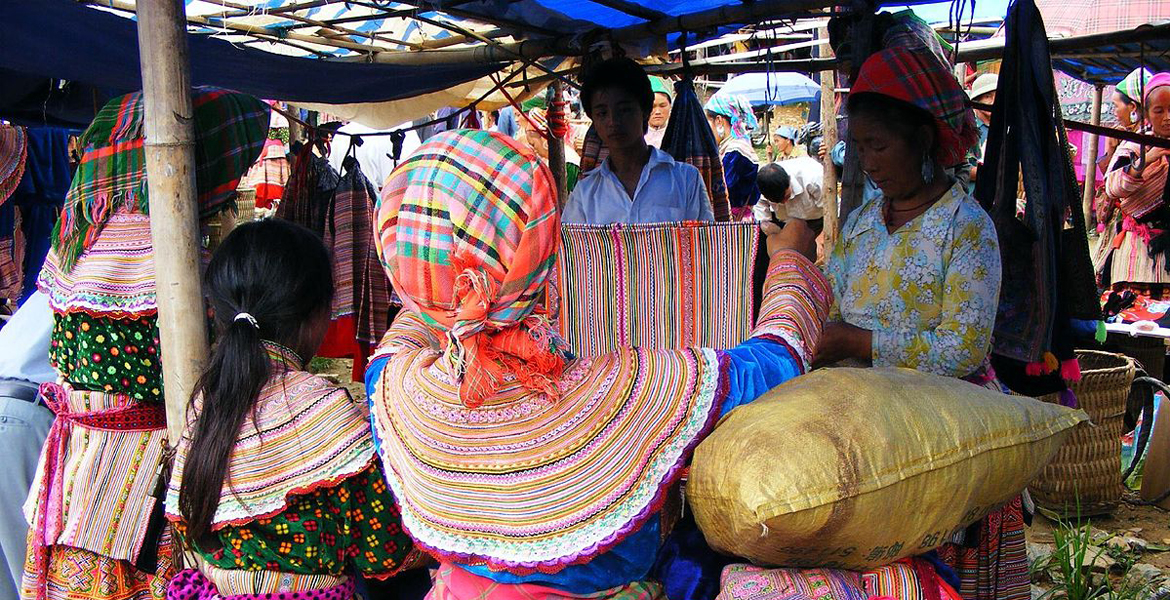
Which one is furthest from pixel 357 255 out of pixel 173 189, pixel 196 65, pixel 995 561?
pixel 995 561

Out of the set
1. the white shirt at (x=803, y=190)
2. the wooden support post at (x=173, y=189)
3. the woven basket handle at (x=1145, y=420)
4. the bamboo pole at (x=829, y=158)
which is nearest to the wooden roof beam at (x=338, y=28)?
the wooden support post at (x=173, y=189)

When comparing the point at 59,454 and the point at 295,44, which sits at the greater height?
the point at 295,44

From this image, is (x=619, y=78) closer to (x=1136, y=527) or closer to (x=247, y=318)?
(x=247, y=318)

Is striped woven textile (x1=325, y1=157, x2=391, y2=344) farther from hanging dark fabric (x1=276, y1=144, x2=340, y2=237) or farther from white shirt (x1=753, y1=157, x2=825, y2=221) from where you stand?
white shirt (x1=753, y1=157, x2=825, y2=221)

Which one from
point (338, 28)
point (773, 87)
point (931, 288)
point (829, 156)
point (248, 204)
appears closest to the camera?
point (931, 288)

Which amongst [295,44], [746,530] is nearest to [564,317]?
[746,530]

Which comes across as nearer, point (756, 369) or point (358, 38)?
point (756, 369)

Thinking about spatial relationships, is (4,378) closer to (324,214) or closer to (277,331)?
(277,331)

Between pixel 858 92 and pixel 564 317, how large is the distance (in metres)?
0.97

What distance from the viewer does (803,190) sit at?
844 centimetres

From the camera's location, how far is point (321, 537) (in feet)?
5.74

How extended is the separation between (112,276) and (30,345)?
26.5 inches

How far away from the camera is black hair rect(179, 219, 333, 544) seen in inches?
66.8

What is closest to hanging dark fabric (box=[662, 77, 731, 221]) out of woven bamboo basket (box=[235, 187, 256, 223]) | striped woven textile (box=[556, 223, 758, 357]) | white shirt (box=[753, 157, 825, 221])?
striped woven textile (box=[556, 223, 758, 357])
